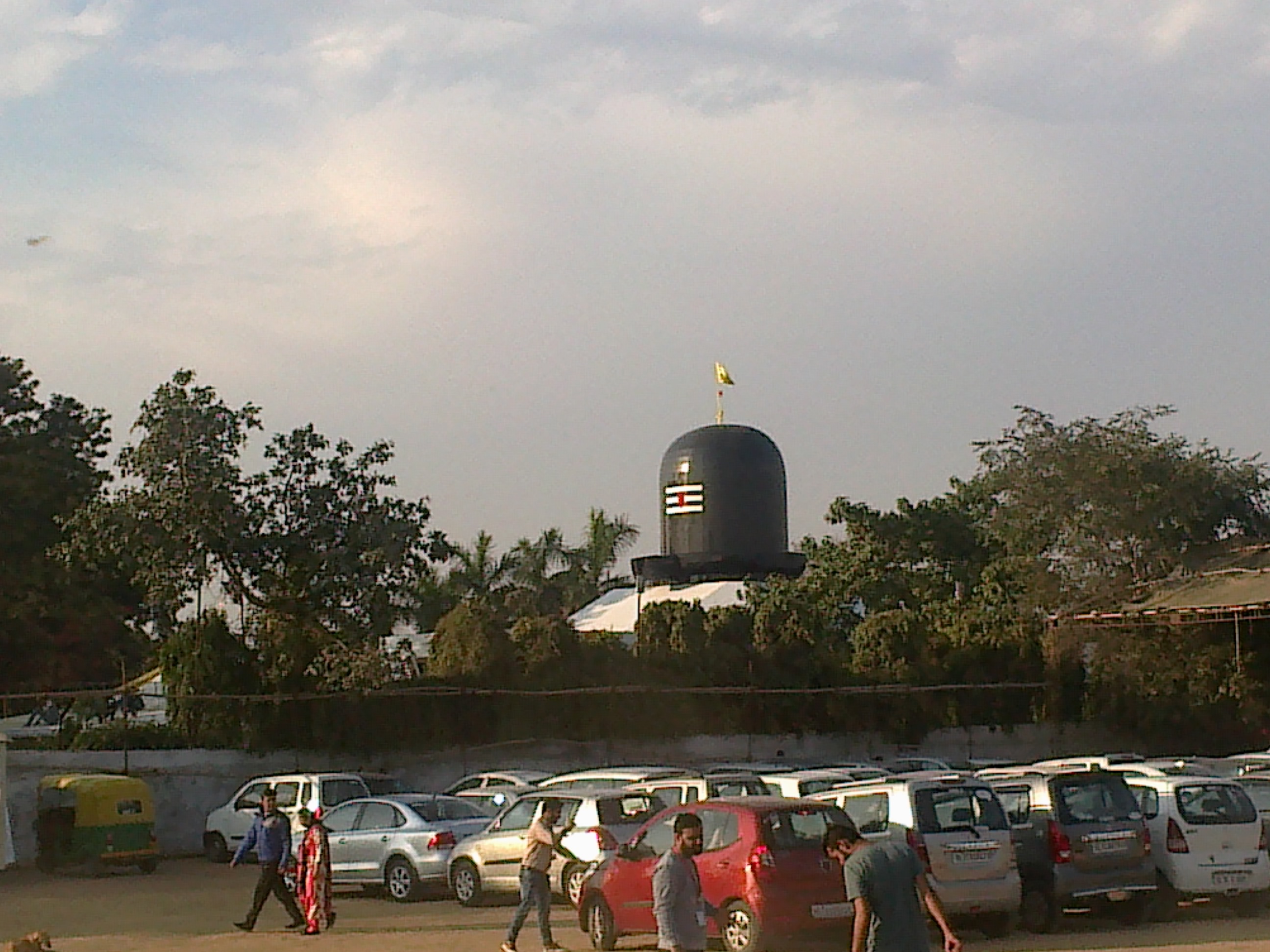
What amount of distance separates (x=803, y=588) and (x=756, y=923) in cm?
3611

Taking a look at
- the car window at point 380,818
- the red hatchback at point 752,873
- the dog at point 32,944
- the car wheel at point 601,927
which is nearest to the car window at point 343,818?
the car window at point 380,818

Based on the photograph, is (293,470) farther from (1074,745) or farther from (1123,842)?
(1123,842)

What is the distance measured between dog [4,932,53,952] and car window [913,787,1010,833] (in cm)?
811

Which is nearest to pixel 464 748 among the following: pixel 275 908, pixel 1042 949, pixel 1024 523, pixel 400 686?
pixel 400 686

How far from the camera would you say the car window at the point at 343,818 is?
22.8m

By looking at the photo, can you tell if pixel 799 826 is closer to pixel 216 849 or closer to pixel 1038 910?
pixel 1038 910

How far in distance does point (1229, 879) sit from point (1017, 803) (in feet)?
7.59

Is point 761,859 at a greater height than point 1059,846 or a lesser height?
greater

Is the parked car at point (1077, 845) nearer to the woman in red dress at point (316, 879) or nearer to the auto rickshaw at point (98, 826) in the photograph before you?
the woman in red dress at point (316, 879)

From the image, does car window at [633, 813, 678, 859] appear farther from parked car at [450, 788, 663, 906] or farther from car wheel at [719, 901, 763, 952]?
parked car at [450, 788, 663, 906]

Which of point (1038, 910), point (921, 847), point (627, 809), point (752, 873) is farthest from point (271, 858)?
point (1038, 910)

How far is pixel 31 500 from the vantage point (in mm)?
40312

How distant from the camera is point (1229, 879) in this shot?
17.9m

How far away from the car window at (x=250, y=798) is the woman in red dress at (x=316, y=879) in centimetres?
1005
